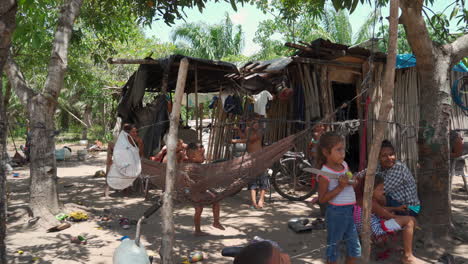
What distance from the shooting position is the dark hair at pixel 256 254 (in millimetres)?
1236

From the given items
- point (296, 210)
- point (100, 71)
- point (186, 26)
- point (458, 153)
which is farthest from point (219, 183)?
point (186, 26)

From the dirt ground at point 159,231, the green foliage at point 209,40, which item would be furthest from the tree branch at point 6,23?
the green foliage at point 209,40

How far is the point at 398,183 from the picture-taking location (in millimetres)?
3229

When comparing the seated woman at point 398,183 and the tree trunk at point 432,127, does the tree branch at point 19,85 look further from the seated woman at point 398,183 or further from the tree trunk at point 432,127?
the tree trunk at point 432,127

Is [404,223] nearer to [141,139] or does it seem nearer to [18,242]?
[18,242]

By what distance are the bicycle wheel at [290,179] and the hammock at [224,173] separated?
2501mm

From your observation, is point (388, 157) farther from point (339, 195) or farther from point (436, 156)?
point (339, 195)

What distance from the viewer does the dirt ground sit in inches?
131

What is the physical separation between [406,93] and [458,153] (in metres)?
1.77

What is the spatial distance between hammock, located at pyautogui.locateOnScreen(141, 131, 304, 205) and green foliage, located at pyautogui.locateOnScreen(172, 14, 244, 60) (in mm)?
16255

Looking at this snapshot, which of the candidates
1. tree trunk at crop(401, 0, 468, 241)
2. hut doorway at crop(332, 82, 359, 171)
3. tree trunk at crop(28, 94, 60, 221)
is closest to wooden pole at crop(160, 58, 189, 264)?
tree trunk at crop(401, 0, 468, 241)

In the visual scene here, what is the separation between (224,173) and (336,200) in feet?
3.53

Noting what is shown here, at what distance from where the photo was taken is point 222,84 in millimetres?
7039

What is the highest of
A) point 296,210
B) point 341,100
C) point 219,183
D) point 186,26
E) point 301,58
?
point 186,26
